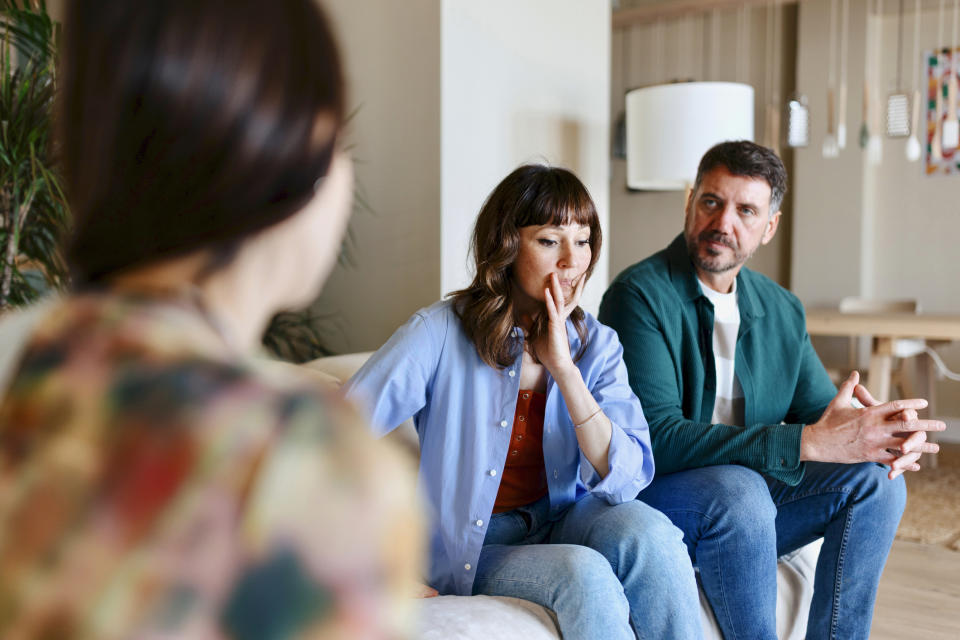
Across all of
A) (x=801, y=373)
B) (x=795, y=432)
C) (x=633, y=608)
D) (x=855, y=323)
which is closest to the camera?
(x=633, y=608)

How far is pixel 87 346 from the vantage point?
0.40 metres

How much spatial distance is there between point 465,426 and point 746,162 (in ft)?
3.29

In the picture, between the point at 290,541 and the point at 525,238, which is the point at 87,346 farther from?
the point at 525,238

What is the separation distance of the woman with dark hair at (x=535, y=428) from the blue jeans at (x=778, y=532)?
0.53ft

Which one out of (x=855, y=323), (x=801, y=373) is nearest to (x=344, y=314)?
(x=801, y=373)

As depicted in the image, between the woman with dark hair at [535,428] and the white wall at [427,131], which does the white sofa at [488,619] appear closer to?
the woman with dark hair at [535,428]

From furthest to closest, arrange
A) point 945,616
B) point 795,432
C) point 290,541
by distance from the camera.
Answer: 1. point 945,616
2. point 795,432
3. point 290,541

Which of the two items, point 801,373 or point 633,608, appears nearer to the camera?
point 633,608

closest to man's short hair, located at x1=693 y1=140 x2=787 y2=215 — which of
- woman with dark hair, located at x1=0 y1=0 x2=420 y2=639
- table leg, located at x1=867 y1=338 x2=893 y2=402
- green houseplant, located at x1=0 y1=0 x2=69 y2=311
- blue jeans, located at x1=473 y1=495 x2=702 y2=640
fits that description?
blue jeans, located at x1=473 y1=495 x2=702 y2=640

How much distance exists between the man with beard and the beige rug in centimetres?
141

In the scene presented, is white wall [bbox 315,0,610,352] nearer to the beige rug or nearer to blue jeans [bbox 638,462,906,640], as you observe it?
blue jeans [bbox 638,462,906,640]

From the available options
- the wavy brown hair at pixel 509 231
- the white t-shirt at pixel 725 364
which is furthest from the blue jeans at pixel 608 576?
the white t-shirt at pixel 725 364

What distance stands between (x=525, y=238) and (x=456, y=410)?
37cm

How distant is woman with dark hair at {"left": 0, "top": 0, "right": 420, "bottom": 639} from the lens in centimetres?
36
